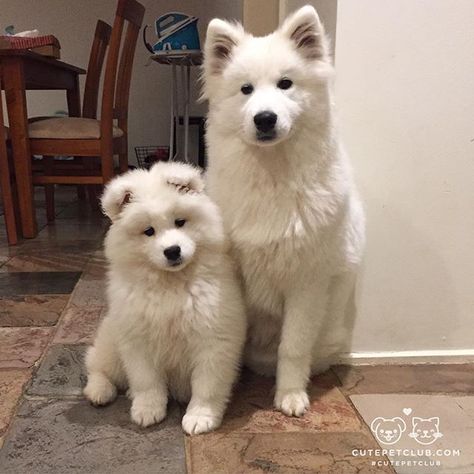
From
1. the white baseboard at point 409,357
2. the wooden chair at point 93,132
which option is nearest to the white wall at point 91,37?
the wooden chair at point 93,132

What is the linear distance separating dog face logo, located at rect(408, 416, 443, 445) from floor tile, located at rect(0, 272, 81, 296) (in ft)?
5.54

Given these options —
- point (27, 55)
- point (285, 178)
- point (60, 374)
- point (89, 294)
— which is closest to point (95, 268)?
point (89, 294)

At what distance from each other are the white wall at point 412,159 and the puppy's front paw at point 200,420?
63 centimetres

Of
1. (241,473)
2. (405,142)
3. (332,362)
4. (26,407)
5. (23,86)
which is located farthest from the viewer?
(23,86)

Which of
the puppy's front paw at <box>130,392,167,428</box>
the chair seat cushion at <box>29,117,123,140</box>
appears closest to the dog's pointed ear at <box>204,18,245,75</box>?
the puppy's front paw at <box>130,392,167,428</box>

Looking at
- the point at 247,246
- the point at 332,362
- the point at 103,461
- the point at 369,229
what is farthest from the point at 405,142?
the point at 103,461

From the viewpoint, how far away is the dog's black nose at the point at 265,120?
1286 millimetres

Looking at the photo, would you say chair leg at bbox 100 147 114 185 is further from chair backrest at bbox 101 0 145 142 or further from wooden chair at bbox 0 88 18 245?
wooden chair at bbox 0 88 18 245

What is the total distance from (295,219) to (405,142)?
0.50 m

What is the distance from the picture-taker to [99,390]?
1506 millimetres

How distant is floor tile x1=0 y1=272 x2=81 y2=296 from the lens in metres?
2.48

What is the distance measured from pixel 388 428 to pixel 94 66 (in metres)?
3.97

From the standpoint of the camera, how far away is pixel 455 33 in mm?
1562

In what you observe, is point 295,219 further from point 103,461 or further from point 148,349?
point 103,461
